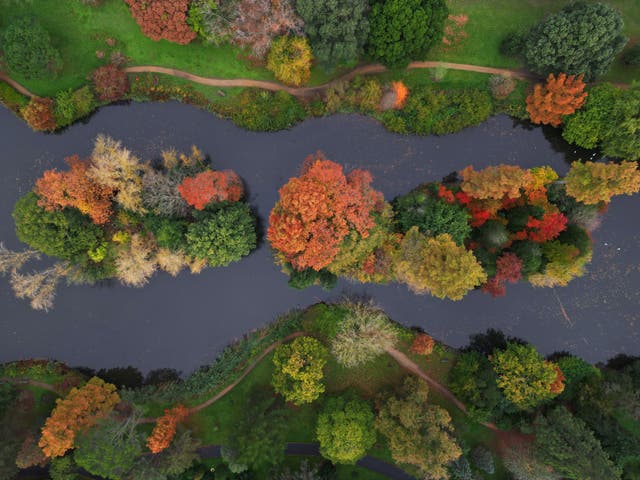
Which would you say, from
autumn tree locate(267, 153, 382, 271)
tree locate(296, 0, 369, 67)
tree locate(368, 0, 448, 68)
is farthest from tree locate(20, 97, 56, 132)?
tree locate(368, 0, 448, 68)

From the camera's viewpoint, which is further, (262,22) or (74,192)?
(74,192)

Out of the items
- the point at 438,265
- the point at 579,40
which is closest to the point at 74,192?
the point at 438,265

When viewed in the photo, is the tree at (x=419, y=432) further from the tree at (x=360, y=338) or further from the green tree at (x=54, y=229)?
the green tree at (x=54, y=229)

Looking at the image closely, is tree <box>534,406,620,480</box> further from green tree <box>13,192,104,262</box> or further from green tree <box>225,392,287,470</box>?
green tree <box>13,192,104,262</box>

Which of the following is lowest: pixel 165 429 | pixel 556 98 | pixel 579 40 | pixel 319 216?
pixel 165 429

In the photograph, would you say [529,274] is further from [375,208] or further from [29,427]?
[29,427]

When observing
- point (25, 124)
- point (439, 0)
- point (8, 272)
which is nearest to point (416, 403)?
point (439, 0)

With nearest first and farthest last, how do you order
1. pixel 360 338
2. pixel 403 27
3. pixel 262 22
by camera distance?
pixel 403 27, pixel 262 22, pixel 360 338

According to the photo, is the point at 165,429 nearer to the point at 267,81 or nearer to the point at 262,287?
the point at 262,287
